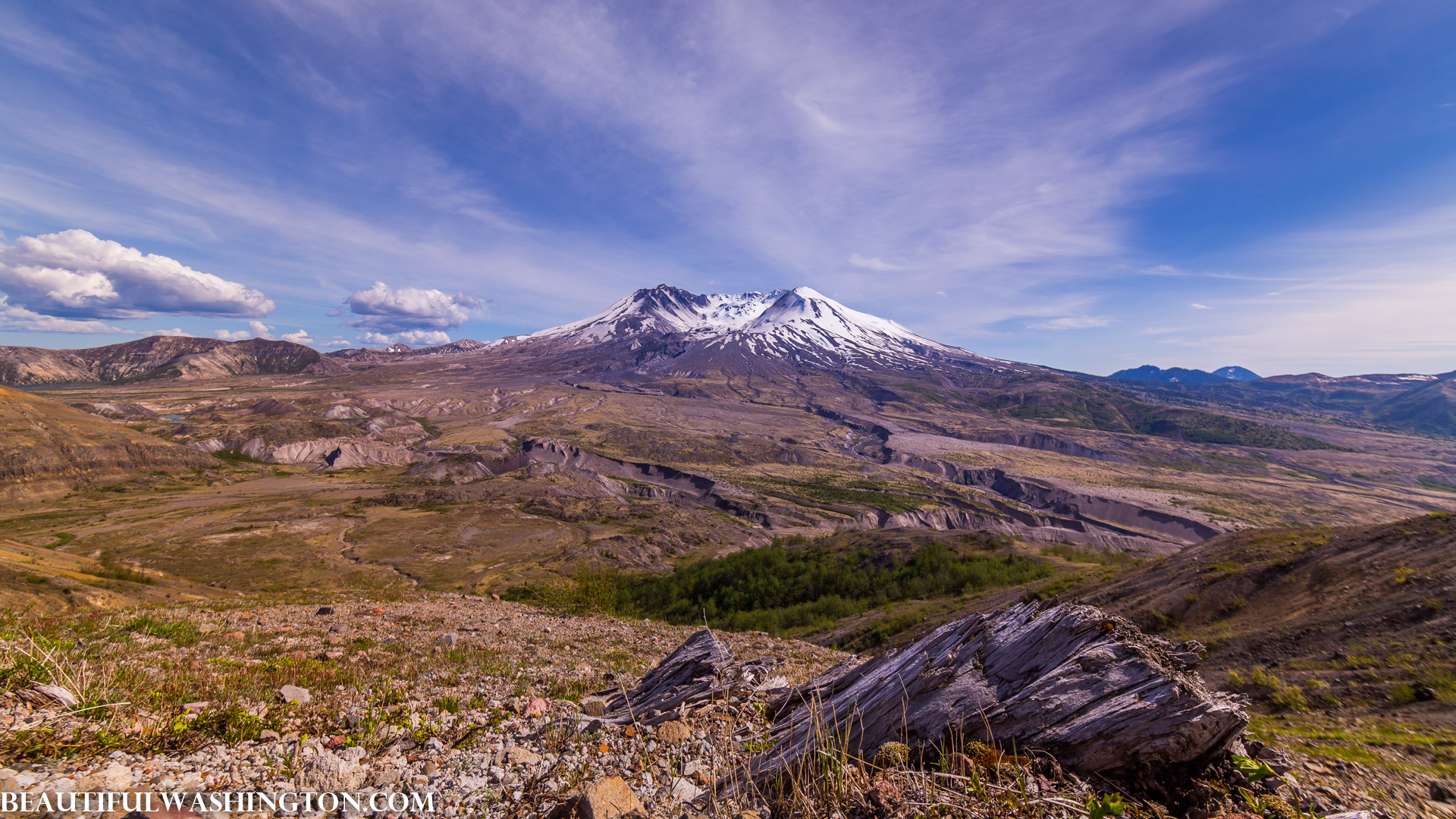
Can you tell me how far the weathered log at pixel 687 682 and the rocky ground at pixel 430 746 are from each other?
298 mm

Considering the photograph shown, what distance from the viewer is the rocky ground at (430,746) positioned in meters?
2.76

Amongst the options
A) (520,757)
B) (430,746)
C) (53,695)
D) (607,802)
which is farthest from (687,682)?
(53,695)

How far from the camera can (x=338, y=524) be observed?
5200 cm

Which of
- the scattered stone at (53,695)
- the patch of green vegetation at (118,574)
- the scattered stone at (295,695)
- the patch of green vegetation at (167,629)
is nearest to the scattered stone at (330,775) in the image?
the scattered stone at (53,695)

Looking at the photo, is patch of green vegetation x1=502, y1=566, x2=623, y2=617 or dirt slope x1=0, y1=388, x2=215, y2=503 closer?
patch of green vegetation x1=502, y1=566, x2=623, y2=617

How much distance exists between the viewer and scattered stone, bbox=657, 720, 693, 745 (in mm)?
4613

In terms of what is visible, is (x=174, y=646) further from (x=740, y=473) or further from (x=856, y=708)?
Result: (x=740, y=473)

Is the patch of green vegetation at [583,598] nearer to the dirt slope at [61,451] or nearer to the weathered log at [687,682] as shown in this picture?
the weathered log at [687,682]

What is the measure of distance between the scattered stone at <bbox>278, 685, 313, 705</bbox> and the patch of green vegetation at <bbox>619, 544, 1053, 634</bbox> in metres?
16.1

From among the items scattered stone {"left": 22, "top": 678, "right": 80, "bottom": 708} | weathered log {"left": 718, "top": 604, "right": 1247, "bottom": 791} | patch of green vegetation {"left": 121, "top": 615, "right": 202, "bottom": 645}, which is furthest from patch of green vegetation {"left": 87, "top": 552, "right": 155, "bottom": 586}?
weathered log {"left": 718, "top": 604, "right": 1247, "bottom": 791}

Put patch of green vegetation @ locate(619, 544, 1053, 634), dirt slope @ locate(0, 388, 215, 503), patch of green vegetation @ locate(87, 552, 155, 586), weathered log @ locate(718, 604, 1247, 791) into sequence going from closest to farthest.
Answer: weathered log @ locate(718, 604, 1247, 791), patch of green vegetation @ locate(87, 552, 155, 586), patch of green vegetation @ locate(619, 544, 1053, 634), dirt slope @ locate(0, 388, 215, 503)

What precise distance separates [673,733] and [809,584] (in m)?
23.1

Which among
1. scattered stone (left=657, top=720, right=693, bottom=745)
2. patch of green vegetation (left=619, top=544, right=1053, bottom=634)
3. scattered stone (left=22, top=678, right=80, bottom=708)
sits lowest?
patch of green vegetation (left=619, top=544, right=1053, bottom=634)

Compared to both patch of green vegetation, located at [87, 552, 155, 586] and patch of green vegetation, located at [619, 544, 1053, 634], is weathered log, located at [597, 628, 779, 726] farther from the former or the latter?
patch of green vegetation, located at [87, 552, 155, 586]
